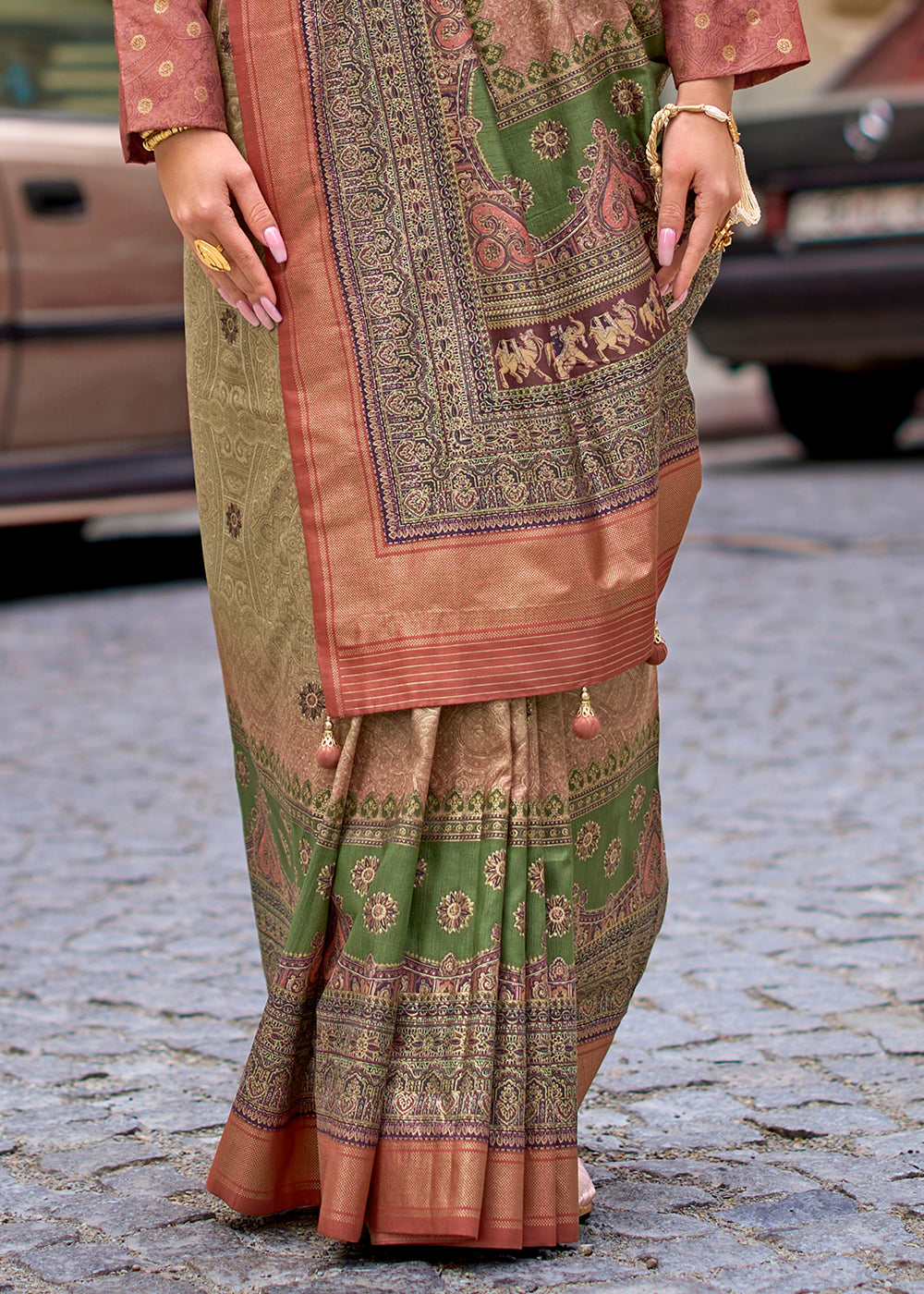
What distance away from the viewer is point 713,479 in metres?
8.27

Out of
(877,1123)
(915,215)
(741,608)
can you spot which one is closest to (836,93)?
(915,215)

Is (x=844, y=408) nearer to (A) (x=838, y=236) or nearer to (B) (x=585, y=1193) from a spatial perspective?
(A) (x=838, y=236)

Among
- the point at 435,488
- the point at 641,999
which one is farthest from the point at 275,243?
the point at 641,999

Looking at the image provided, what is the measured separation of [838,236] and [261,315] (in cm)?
626

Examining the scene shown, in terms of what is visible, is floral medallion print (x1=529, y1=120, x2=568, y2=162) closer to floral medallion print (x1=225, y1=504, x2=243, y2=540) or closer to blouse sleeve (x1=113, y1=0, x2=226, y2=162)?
blouse sleeve (x1=113, y1=0, x2=226, y2=162)

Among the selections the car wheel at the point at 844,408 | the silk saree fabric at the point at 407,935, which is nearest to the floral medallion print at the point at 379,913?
the silk saree fabric at the point at 407,935

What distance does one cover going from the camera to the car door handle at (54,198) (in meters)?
5.41

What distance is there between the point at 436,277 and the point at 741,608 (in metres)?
3.80

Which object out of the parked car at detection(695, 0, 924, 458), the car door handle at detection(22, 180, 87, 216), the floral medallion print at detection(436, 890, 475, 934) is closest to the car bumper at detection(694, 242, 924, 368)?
the parked car at detection(695, 0, 924, 458)

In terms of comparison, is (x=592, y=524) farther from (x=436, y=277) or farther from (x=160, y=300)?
(x=160, y=300)

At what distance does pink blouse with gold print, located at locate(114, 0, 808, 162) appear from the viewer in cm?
178

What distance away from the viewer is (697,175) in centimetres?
188

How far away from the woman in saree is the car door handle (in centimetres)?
374

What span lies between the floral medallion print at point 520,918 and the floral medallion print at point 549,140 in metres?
0.71
